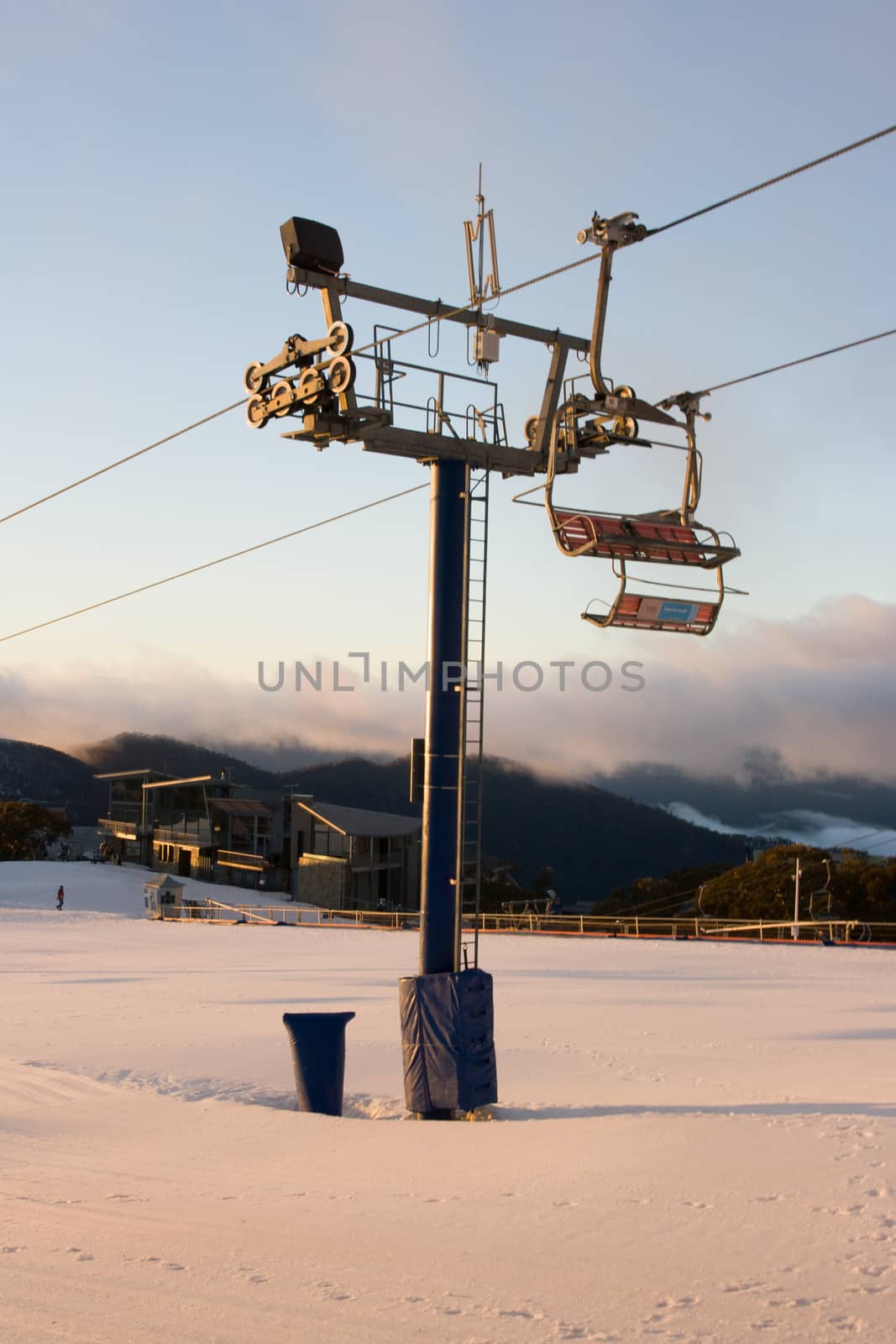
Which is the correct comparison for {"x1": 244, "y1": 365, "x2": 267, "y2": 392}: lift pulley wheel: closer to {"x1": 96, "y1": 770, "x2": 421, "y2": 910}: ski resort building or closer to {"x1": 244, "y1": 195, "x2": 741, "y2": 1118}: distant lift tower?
{"x1": 244, "y1": 195, "x2": 741, "y2": 1118}: distant lift tower

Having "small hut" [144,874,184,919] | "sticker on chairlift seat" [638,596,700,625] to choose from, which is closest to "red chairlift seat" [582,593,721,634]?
"sticker on chairlift seat" [638,596,700,625]

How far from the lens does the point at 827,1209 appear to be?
7.73 meters

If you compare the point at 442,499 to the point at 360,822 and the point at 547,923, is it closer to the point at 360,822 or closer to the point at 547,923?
the point at 547,923

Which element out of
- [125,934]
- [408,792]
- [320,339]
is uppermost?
[320,339]

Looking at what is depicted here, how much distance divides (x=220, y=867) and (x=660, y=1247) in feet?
223

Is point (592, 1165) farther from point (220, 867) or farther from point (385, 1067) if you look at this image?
point (220, 867)

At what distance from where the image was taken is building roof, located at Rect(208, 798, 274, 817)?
71.7 metres

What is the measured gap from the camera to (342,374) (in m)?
13.8

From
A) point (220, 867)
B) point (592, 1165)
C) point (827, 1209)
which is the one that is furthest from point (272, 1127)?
point (220, 867)

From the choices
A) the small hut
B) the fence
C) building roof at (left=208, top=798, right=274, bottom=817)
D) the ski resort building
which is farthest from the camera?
building roof at (left=208, top=798, right=274, bottom=817)

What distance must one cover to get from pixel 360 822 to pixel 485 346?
5675 cm

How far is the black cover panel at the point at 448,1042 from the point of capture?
13109 millimetres

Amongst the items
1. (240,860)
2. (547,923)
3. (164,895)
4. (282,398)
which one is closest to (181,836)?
(240,860)

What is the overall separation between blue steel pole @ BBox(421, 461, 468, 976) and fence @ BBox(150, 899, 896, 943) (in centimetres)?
2209
